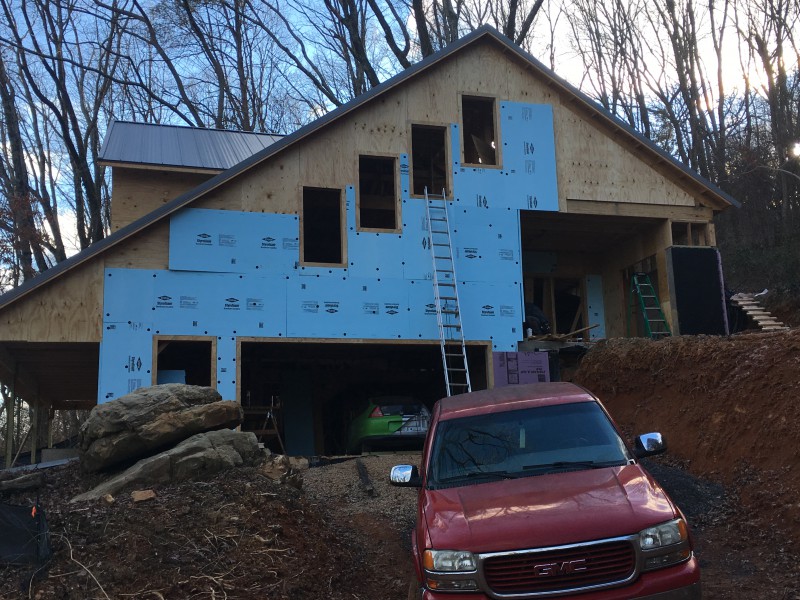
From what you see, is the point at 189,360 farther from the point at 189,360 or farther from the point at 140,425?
the point at 140,425

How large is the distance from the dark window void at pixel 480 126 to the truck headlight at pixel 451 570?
13.8 meters

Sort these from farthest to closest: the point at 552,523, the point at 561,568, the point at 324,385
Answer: the point at 324,385
the point at 552,523
the point at 561,568

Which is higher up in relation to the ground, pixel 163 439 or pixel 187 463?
pixel 163 439

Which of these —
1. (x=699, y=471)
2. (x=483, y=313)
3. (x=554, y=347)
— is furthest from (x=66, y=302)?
(x=699, y=471)

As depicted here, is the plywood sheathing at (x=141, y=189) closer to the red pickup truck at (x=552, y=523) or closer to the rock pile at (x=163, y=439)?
the rock pile at (x=163, y=439)

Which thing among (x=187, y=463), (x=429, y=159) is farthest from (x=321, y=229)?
(x=187, y=463)

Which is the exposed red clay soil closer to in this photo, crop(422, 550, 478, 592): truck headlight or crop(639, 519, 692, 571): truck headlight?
crop(639, 519, 692, 571): truck headlight

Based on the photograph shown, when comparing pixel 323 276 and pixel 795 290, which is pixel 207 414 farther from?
pixel 795 290

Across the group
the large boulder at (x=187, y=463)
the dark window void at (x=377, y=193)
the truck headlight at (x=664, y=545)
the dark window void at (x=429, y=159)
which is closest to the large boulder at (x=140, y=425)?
the large boulder at (x=187, y=463)

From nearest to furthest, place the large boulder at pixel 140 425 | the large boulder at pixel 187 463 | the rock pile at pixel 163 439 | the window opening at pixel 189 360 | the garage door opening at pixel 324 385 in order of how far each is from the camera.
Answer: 1. the large boulder at pixel 187 463
2. the rock pile at pixel 163 439
3. the large boulder at pixel 140 425
4. the window opening at pixel 189 360
5. the garage door opening at pixel 324 385

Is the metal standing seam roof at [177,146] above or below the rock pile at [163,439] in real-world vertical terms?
above

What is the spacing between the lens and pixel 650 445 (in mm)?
5312

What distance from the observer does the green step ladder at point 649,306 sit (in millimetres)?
16562

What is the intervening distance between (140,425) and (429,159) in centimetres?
1210
